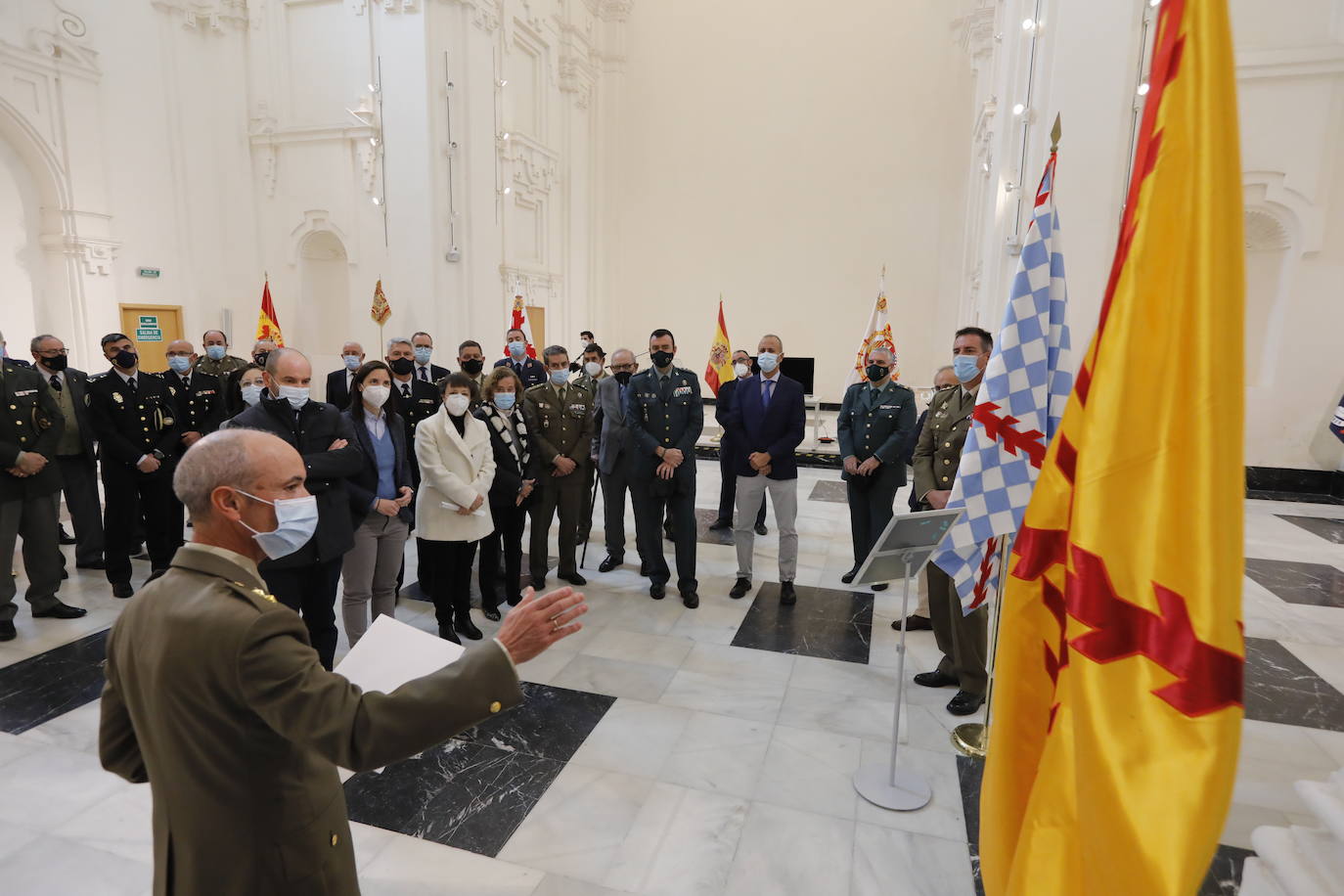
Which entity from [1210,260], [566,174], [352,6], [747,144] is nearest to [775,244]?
[747,144]

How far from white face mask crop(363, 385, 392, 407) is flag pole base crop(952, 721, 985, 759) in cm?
319

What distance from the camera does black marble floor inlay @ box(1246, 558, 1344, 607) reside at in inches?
196

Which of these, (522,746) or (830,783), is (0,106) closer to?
(522,746)

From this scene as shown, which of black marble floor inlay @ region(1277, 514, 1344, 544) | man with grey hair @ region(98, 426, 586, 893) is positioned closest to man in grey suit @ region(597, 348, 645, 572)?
man with grey hair @ region(98, 426, 586, 893)

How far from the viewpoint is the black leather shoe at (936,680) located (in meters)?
3.68

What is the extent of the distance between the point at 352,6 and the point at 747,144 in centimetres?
739

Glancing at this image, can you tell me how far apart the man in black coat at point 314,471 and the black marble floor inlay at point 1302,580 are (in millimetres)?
6086

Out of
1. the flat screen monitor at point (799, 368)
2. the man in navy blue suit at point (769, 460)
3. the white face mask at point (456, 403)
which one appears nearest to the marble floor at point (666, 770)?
the man in navy blue suit at point (769, 460)

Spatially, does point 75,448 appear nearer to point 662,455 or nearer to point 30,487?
point 30,487

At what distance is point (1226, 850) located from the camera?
2471 mm

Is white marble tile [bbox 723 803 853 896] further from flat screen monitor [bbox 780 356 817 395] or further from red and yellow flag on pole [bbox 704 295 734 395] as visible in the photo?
flat screen monitor [bbox 780 356 817 395]

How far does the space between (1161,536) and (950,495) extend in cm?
228

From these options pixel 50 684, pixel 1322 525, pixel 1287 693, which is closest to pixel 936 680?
pixel 1287 693

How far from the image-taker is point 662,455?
481 centimetres
